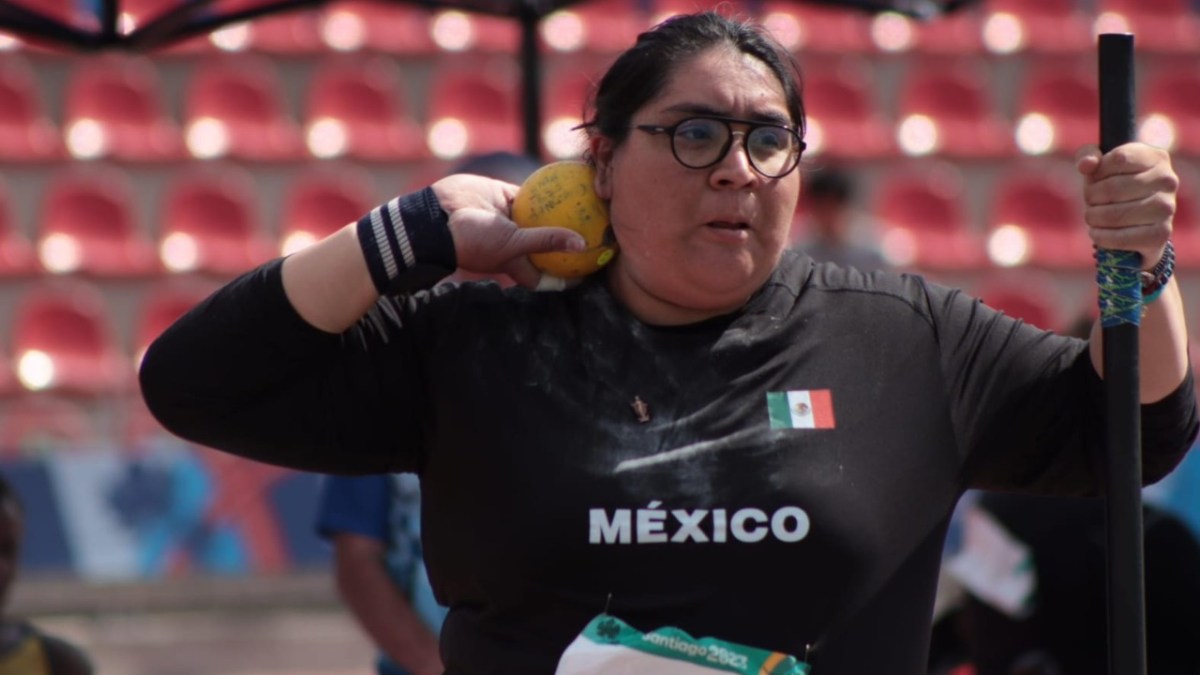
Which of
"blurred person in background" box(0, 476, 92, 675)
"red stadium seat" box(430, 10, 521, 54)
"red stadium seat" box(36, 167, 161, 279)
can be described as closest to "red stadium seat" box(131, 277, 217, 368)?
"red stadium seat" box(36, 167, 161, 279)

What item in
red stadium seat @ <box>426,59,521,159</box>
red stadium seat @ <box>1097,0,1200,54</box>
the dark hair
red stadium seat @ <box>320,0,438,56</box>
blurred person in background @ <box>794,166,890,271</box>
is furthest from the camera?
red stadium seat @ <box>1097,0,1200,54</box>

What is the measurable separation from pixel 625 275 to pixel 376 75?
9767 mm

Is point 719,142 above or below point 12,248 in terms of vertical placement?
above

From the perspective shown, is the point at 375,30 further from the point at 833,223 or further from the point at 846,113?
the point at 833,223

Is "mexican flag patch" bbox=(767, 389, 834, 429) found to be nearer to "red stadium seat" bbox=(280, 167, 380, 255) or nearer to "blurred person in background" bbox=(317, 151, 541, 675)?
"blurred person in background" bbox=(317, 151, 541, 675)

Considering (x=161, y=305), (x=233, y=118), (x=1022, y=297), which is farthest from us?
(x=233, y=118)

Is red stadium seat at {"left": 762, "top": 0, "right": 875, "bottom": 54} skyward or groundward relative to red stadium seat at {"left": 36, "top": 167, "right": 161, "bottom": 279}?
skyward

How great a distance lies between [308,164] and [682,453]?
9.48 m

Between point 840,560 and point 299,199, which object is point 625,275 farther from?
point 299,199

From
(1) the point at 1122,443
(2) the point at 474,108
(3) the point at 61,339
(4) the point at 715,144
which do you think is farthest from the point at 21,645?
(2) the point at 474,108

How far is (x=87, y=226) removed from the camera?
433 inches

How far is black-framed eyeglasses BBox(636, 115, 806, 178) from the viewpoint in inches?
94.7

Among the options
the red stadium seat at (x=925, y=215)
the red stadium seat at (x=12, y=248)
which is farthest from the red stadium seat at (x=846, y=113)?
the red stadium seat at (x=12, y=248)

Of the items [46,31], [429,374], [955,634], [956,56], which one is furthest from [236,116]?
[429,374]
